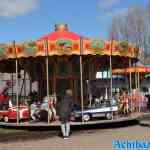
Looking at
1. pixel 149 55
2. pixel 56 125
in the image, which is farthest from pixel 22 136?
pixel 149 55

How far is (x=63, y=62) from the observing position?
82.2ft

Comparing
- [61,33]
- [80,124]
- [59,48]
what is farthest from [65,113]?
[61,33]

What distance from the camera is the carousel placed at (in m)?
22.5

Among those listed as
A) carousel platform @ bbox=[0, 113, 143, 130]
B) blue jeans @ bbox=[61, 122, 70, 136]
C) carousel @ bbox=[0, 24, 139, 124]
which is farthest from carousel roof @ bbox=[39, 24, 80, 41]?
blue jeans @ bbox=[61, 122, 70, 136]

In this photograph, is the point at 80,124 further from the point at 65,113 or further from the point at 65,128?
the point at 65,113

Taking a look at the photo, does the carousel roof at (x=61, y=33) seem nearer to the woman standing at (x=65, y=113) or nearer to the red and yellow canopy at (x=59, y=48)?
the red and yellow canopy at (x=59, y=48)

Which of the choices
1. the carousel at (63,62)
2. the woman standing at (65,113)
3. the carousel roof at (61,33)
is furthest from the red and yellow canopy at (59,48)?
the woman standing at (65,113)

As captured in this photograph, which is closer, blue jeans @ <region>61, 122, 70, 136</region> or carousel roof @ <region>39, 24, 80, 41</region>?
blue jeans @ <region>61, 122, 70, 136</region>

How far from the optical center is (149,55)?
2579 inches

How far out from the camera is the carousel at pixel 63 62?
2253cm

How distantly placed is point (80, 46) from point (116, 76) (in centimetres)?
2548

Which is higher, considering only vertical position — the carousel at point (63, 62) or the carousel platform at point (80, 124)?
the carousel at point (63, 62)

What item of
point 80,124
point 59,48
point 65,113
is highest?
point 59,48

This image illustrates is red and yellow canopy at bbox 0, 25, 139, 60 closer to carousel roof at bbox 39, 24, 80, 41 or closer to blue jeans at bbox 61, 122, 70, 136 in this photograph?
carousel roof at bbox 39, 24, 80, 41
